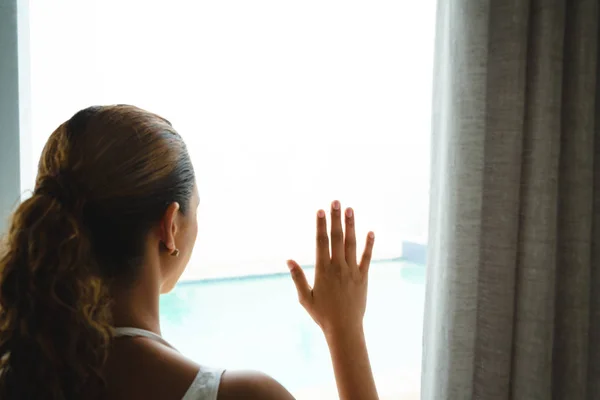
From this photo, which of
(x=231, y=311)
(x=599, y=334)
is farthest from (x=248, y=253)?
(x=599, y=334)

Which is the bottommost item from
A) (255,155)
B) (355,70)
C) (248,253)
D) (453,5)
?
(248,253)

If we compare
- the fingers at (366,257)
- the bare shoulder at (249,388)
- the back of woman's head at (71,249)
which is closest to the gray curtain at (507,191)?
the fingers at (366,257)

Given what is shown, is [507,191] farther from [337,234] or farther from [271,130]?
[271,130]

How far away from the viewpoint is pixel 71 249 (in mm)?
730

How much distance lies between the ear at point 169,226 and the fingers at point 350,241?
1.06 feet

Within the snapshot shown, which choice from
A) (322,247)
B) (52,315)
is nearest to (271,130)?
(322,247)

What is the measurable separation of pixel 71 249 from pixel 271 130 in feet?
2.58

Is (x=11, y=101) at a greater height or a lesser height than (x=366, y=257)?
greater

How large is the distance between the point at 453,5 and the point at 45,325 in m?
1.02

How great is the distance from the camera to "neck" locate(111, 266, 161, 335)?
799 mm

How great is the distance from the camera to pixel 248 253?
1.50 m

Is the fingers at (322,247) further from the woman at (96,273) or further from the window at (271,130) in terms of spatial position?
the window at (271,130)

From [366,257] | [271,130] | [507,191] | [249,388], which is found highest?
[271,130]

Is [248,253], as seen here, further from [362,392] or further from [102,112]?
[102,112]
